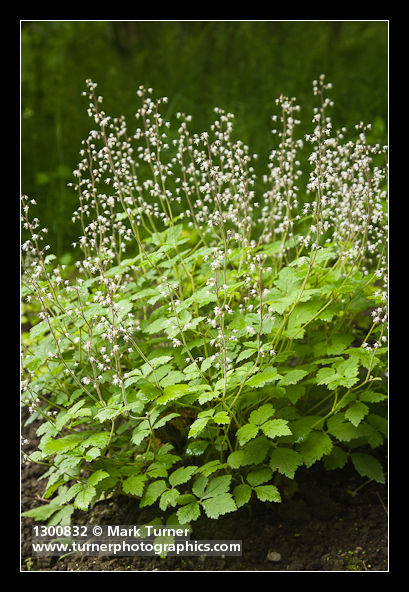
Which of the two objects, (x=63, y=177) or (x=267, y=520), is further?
(x=63, y=177)

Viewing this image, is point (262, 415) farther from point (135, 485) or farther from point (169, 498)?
point (135, 485)

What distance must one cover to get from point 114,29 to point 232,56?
1867 mm

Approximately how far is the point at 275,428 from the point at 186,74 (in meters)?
5.74

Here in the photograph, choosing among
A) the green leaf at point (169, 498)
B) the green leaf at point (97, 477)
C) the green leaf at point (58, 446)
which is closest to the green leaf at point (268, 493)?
the green leaf at point (169, 498)

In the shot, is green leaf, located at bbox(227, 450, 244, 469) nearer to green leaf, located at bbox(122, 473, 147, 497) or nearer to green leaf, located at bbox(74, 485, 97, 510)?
green leaf, located at bbox(122, 473, 147, 497)

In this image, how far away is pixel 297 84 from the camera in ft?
21.9

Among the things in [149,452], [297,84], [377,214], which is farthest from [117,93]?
[149,452]

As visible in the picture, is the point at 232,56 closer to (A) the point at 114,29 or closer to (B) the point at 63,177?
(A) the point at 114,29

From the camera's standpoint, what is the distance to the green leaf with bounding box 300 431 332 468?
106 inches

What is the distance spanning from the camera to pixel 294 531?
2934mm

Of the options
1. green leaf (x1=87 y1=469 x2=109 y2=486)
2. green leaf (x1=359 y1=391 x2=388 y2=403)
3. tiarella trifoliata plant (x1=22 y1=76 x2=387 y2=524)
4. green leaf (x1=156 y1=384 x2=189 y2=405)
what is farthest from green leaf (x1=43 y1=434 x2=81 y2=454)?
green leaf (x1=359 y1=391 x2=388 y2=403)

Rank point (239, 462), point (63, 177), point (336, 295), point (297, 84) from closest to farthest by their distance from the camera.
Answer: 1. point (239, 462)
2. point (336, 295)
3. point (63, 177)
4. point (297, 84)

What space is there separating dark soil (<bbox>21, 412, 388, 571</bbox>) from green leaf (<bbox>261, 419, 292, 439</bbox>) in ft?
2.40

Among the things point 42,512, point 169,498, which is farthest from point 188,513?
point 42,512
